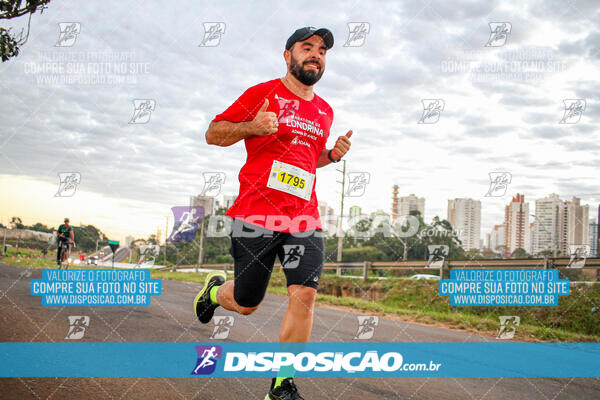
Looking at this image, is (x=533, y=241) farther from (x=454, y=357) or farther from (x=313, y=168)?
(x=313, y=168)

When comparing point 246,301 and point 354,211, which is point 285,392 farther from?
point 354,211

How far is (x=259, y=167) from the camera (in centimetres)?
327

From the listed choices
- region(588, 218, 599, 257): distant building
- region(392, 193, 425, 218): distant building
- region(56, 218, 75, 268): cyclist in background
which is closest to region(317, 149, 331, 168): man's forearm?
region(588, 218, 599, 257): distant building

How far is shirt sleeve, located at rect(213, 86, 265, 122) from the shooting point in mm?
3340

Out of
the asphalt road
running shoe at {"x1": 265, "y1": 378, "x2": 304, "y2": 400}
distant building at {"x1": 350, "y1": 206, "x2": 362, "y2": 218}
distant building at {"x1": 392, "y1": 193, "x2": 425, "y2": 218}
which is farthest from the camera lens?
distant building at {"x1": 392, "y1": 193, "x2": 425, "y2": 218}

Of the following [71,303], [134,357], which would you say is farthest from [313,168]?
[71,303]

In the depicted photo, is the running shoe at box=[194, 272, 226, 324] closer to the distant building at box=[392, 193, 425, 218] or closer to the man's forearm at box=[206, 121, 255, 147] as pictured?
the man's forearm at box=[206, 121, 255, 147]

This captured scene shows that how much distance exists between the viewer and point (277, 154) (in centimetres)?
327

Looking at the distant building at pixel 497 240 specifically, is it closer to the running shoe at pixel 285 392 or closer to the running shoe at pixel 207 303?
the running shoe at pixel 207 303

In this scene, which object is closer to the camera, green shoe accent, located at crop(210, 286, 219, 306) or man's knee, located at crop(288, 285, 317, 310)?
man's knee, located at crop(288, 285, 317, 310)

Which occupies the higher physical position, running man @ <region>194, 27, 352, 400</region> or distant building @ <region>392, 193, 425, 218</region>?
distant building @ <region>392, 193, 425, 218</region>

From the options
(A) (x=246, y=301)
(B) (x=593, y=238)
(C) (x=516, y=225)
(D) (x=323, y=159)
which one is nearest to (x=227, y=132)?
(D) (x=323, y=159)

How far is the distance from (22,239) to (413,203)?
18561 mm

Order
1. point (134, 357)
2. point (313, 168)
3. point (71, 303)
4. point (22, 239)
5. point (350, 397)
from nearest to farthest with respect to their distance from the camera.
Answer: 1. point (350, 397)
2. point (313, 168)
3. point (134, 357)
4. point (71, 303)
5. point (22, 239)
